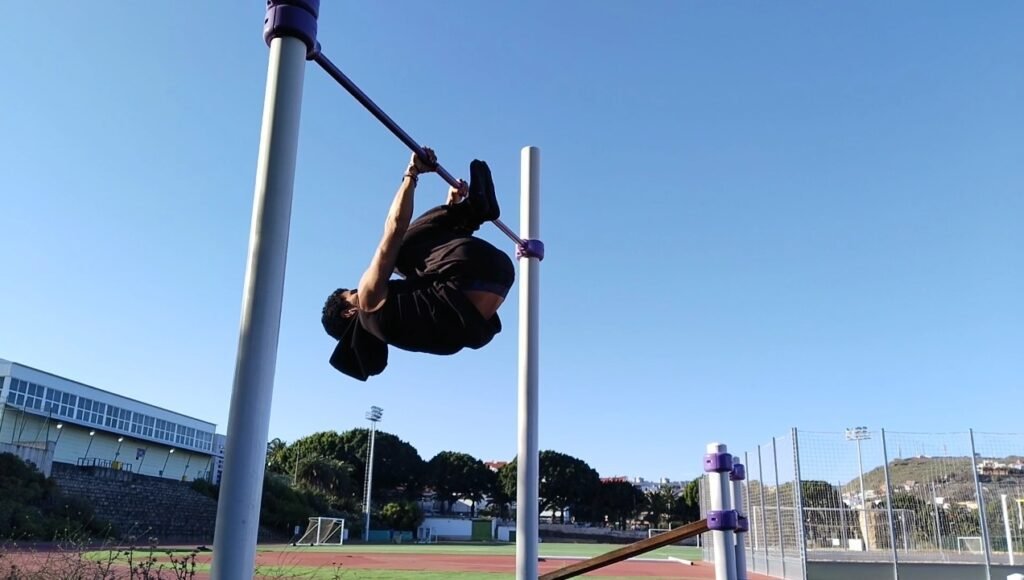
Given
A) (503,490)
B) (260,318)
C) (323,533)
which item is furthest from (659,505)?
(260,318)

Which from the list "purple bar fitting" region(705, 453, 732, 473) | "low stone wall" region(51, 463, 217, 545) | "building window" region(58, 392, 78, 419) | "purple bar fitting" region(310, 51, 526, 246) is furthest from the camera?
"building window" region(58, 392, 78, 419)

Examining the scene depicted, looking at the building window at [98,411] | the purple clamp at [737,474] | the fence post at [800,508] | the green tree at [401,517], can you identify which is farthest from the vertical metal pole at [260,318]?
the green tree at [401,517]

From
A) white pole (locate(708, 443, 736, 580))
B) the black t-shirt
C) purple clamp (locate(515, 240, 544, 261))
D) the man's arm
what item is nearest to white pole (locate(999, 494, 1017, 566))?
white pole (locate(708, 443, 736, 580))

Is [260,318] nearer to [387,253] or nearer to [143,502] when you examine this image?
[387,253]

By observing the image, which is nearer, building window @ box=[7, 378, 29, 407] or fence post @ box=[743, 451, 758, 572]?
fence post @ box=[743, 451, 758, 572]

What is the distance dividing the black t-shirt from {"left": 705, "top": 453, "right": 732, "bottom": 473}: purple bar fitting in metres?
1.32

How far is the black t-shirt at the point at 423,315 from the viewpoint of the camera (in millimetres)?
2748

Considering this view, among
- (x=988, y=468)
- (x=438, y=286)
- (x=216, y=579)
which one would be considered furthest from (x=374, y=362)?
(x=988, y=468)

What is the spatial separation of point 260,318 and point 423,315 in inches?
37.6

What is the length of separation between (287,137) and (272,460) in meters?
55.0

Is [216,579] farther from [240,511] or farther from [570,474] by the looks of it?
[570,474]

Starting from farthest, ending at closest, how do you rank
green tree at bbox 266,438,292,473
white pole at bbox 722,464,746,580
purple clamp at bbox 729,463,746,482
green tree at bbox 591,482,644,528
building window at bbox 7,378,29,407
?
green tree at bbox 591,482,644,528 < green tree at bbox 266,438,292,473 < building window at bbox 7,378,29,407 < white pole at bbox 722,464,746,580 < purple clamp at bbox 729,463,746,482

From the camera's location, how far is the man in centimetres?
271

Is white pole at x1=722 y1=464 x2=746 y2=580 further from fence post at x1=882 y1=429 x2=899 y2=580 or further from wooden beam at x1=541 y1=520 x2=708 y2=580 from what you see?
fence post at x1=882 y1=429 x2=899 y2=580
